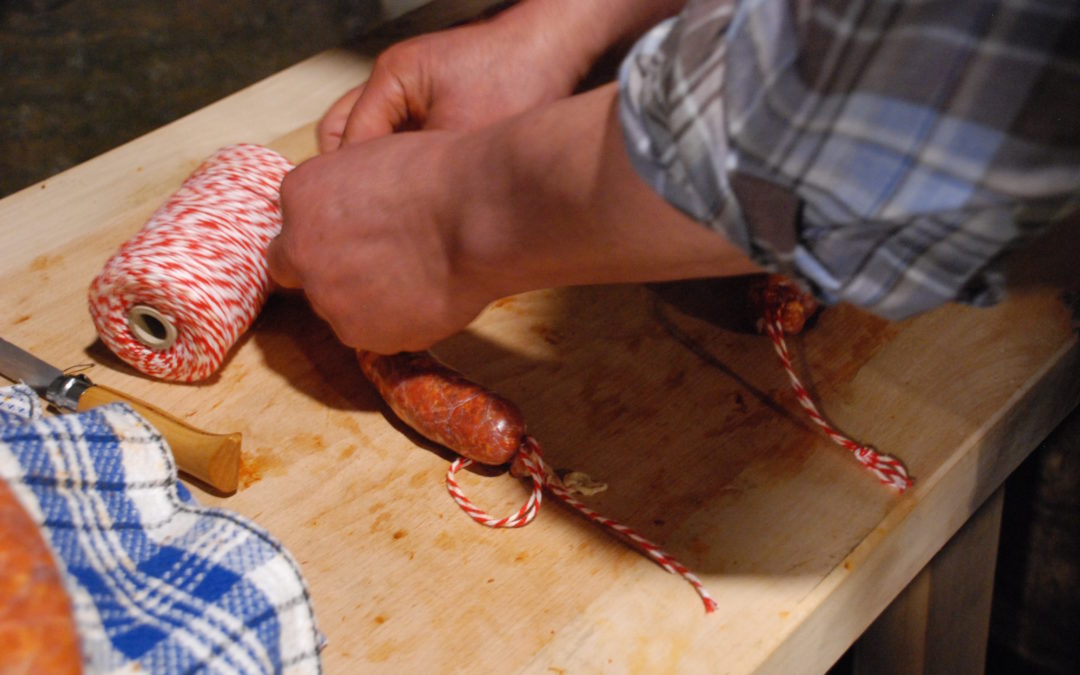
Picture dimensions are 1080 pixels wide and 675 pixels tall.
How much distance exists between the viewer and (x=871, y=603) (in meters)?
1.11

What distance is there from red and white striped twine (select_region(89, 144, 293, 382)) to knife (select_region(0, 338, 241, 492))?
8cm

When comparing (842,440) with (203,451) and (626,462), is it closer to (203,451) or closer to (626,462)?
(626,462)

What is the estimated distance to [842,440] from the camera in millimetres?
1139

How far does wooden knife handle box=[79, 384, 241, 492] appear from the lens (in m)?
1.09

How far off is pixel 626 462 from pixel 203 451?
18.2 inches

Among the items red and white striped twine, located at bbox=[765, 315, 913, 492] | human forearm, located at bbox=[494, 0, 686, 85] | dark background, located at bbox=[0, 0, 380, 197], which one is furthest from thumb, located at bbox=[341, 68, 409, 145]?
dark background, located at bbox=[0, 0, 380, 197]

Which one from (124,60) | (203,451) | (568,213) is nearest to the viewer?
(568,213)

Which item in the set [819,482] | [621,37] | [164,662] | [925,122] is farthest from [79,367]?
[925,122]

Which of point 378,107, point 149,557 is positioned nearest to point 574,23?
point 378,107

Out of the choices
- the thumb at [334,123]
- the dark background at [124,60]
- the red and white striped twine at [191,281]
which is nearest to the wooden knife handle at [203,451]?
the red and white striped twine at [191,281]

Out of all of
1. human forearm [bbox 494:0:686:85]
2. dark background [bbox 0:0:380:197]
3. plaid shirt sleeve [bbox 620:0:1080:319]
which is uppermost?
plaid shirt sleeve [bbox 620:0:1080:319]

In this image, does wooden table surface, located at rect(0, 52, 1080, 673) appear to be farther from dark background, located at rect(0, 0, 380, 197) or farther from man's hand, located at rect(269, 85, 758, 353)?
dark background, located at rect(0, 0, 380, 197)

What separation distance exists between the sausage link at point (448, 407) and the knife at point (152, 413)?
0.59 feet

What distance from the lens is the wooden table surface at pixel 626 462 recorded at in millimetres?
1011
